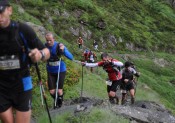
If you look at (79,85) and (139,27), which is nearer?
(79,85)

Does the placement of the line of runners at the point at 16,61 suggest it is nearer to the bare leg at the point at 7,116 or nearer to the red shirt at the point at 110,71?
the bare leg at the point at 7,116

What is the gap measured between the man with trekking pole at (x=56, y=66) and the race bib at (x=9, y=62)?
19.2ft

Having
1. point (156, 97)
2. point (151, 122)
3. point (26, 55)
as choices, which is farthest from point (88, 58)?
point (26, 55)

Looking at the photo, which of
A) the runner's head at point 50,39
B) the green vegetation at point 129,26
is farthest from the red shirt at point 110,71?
the green vegetation at point 129,26

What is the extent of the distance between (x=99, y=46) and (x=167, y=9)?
79.3 ft

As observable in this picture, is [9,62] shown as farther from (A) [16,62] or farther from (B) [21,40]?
(B) [21,40]

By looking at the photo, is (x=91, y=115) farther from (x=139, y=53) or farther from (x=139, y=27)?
(x=139, y=27)

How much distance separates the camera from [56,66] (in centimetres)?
1166

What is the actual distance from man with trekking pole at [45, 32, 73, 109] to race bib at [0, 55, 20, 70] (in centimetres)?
584

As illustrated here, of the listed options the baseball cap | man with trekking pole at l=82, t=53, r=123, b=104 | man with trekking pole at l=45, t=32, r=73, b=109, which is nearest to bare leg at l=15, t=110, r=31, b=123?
the baseball cap

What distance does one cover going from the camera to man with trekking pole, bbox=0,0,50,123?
16.7 ft

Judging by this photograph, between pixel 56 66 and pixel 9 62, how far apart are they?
6.49 metres

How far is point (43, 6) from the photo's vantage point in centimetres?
4247

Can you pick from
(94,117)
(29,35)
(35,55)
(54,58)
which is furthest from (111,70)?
(35,55)
